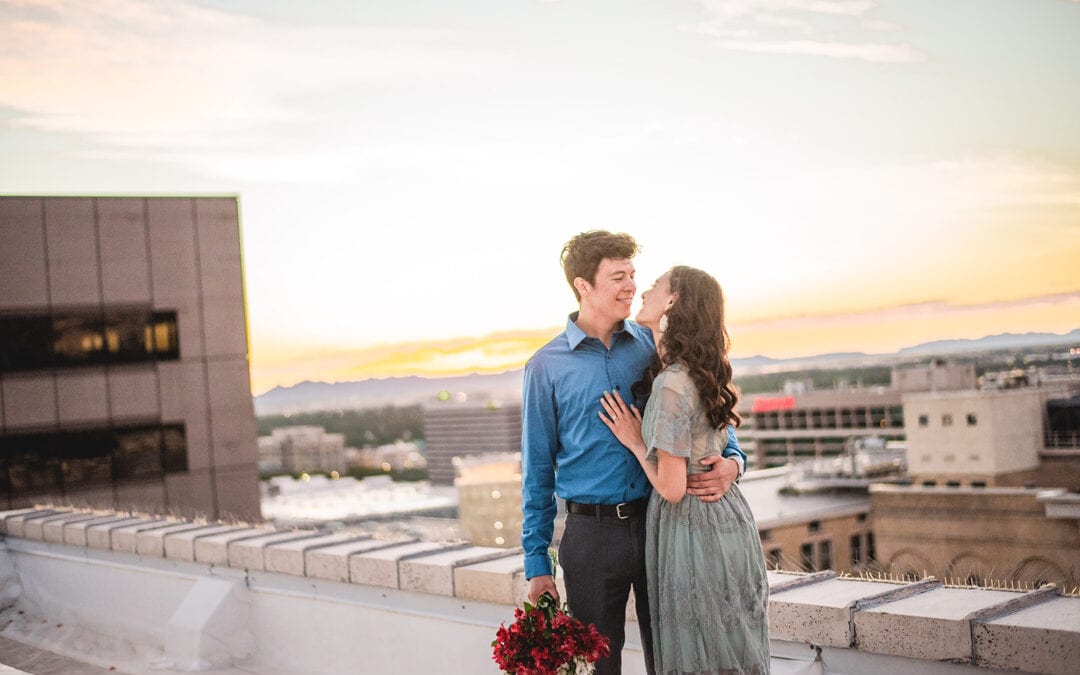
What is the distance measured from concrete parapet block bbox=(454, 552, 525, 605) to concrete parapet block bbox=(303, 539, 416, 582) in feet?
2.79

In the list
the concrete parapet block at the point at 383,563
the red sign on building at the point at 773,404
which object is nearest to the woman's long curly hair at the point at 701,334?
the concrete parapet block at the point at 383,563

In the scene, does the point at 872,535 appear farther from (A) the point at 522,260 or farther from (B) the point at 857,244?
(B) the point at 857,244

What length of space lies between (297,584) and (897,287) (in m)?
69.9

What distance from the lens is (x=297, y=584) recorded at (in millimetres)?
5453

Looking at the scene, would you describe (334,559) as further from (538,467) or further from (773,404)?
(773,404)

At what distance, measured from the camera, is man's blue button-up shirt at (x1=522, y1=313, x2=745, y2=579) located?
9.80 ft

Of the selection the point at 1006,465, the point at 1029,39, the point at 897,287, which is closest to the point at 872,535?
the point at 1006,465

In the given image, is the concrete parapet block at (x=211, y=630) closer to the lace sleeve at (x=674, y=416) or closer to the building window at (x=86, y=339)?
the lace sleeve at (x=674, y=416)

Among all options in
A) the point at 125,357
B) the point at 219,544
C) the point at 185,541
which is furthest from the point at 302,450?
the point at 219,544

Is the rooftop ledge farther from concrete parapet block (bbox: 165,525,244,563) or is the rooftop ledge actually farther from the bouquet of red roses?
the bouquet of red roses

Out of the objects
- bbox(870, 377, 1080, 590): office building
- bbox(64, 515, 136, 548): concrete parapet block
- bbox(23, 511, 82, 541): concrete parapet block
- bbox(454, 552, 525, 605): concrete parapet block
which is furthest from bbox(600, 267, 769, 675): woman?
bbox(870, 377, 1080, 590): office building

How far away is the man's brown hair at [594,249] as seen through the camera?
292 cm

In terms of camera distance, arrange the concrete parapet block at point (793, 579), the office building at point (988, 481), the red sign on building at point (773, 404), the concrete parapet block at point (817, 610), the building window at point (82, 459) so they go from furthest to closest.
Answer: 1. the red sign on building at point (773, 404)
2. the office building at point (988, 481)
3. the building window at point (82, 459)
4. the concrete parapet block at point (793, 579)
5. the concrete parapet block at point (817, 610)

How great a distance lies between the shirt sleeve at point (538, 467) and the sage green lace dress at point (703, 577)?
39 cm
